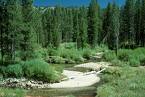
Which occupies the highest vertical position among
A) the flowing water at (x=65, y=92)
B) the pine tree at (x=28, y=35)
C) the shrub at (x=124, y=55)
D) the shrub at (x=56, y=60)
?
the pine tree at (x=28, y=35)

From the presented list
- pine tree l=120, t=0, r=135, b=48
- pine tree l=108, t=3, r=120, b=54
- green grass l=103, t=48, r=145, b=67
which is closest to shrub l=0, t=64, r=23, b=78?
green grass l=103, t=48, r=145, b=67

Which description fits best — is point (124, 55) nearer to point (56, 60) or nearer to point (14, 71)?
point (56, 60)

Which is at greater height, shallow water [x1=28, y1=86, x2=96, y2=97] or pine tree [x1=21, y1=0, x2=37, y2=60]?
pine tree [x1=21, y1=0, x2=37, y2=60]

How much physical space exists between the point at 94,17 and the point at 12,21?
195 feet

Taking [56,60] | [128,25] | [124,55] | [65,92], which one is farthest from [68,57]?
[128,25]

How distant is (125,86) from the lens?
33.2 m

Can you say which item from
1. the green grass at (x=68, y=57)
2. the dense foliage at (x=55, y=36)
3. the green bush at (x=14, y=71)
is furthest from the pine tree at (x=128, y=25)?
the green bush at (x=14, y=71)

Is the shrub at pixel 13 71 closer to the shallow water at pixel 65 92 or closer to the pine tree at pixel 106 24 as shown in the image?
the shallow water at pixel 65 92

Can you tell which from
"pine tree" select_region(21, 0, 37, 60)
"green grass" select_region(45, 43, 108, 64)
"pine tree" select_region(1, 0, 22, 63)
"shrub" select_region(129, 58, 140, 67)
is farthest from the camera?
"green grass" select_region(45, 43, 108, 64)

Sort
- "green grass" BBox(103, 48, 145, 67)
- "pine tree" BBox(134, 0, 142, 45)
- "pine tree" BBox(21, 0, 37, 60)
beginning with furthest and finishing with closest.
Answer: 1. "pine tree" BBox(134, 0, 142, 45)
2. "green grass" BBox(103, 48, 145, 67)
3. "pine tree" BBox(21, 0, 37, 60)

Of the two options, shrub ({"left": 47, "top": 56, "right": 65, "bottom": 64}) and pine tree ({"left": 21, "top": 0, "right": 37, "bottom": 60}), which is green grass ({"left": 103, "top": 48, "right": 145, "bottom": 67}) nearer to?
shrub ({"left": 47, "top": 56, "right": 65, "bottom": 64})

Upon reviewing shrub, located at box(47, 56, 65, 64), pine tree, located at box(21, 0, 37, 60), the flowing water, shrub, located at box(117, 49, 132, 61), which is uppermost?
pine tree, located at box(21, 0, 37, 60)

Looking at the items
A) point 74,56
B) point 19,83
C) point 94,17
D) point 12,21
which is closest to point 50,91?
point 19,83

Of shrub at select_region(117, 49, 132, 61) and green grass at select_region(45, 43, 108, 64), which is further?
green grass at select_region(45, 43, 108, 64)
